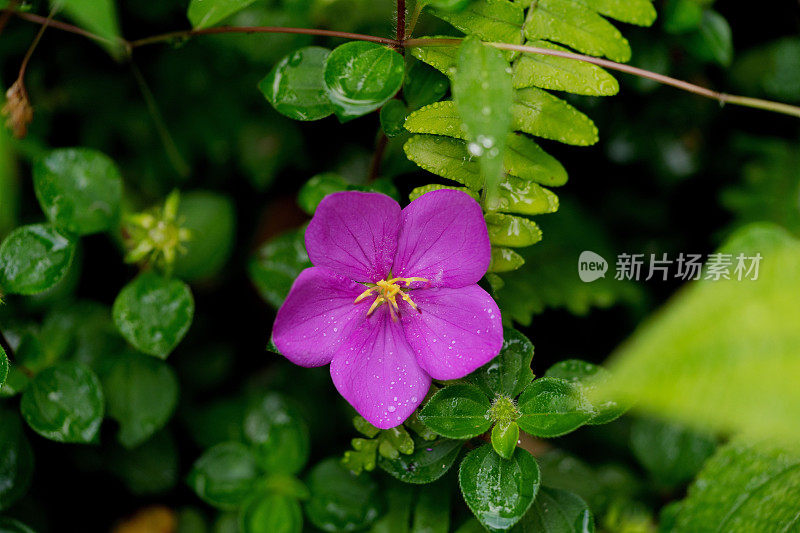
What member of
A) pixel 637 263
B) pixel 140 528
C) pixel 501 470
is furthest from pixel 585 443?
pixel 140 528

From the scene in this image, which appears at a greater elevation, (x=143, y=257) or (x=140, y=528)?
(x=143, y=257)

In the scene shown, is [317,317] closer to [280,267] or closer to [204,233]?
[280,267]

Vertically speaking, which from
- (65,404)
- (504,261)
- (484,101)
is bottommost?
(65,404)

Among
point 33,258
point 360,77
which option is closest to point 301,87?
point 360,77

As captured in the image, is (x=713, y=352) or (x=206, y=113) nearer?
(x=713, y=352)

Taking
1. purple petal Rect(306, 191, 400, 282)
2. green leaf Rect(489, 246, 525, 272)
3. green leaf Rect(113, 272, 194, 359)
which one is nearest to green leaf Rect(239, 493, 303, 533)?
green leaf Rect(113, 272, 194, 359)

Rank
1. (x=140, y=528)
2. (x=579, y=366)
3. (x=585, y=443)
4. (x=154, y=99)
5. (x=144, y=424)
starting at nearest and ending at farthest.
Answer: (x=579, y=366) < (x=144, y=424) < (x=140, y=528) < (x=585, y=443) < (x=154, y=99)

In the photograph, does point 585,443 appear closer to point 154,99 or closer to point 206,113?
point 206,113

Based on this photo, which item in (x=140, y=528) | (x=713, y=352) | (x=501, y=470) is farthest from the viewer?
(x=140, y=528)

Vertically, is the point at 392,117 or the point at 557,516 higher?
the point at 392,117
